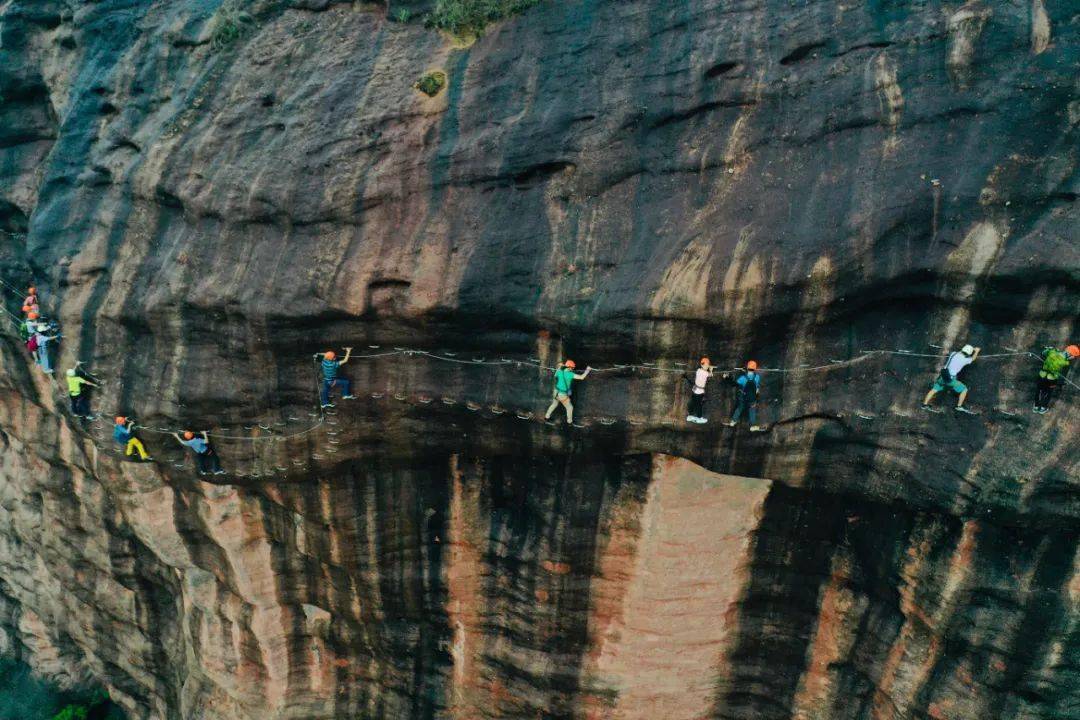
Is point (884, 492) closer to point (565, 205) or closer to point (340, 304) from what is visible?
point (565, 205)

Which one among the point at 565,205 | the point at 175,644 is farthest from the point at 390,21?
the point at 175,644

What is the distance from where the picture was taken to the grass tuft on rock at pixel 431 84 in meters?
13.2

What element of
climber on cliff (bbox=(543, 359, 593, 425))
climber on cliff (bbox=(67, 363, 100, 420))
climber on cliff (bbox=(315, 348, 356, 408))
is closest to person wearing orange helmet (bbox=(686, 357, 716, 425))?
climber on cliff (bbox=(543, 359, 593, 425))

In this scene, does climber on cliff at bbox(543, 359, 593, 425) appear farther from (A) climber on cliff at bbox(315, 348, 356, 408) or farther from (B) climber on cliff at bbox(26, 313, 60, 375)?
(B) climber on cliff at bbox(26, 313, 60, 375)

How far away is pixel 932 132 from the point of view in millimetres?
A: 11094

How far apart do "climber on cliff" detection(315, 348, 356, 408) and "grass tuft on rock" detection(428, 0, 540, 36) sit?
5.47m

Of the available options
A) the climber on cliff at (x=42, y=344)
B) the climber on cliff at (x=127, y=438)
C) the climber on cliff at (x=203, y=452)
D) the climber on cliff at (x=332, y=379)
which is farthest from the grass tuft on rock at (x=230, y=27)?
the climber on cliff at (x=203, y=452)

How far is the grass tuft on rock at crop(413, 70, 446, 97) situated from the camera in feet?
43.3

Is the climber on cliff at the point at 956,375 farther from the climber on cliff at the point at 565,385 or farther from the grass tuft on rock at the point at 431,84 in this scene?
the grass tuft on rock at the point at 431,84

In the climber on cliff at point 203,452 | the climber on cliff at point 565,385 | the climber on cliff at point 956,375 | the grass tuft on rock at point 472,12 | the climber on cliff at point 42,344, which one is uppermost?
the grass tuft on rock at point 472,12

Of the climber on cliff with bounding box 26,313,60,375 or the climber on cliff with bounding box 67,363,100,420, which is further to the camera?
the climber on cliff with bounding box 26,313,60,375

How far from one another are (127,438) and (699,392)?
9.58 meters

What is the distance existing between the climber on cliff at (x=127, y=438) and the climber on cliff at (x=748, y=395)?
979 centimetres

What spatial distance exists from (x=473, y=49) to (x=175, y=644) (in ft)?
48.6
